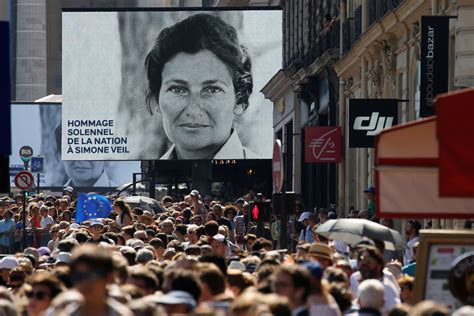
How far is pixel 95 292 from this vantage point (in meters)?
10.3

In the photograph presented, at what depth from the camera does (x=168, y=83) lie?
57438 millimetres

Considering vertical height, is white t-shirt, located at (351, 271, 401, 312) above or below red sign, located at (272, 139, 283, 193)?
below

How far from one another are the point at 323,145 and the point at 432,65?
14.9 metres

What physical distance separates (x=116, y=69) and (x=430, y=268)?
148 feet

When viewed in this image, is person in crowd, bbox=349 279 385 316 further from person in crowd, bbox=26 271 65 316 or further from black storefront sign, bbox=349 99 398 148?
black storefront sign, bbox=349 99 398 148

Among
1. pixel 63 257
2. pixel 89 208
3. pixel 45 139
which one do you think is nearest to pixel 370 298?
pixel 63 257

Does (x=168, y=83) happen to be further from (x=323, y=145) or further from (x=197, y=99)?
(x=323, y=145)

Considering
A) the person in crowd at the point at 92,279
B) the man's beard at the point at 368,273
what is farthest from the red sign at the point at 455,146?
the person in crowd at the point at 92,279

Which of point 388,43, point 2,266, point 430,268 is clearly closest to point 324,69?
point 388,43

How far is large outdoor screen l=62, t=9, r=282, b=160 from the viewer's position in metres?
57.3

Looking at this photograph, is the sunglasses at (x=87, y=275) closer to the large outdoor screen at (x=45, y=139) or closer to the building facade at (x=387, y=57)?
the building facade at (x=387, y=57)

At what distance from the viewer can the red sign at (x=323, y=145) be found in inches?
1708

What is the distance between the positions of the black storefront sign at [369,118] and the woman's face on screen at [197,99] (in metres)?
A: 22.9

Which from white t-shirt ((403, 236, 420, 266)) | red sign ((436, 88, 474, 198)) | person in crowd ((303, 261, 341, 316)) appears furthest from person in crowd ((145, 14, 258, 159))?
person in crowd ((303, 261, 341, 316))
